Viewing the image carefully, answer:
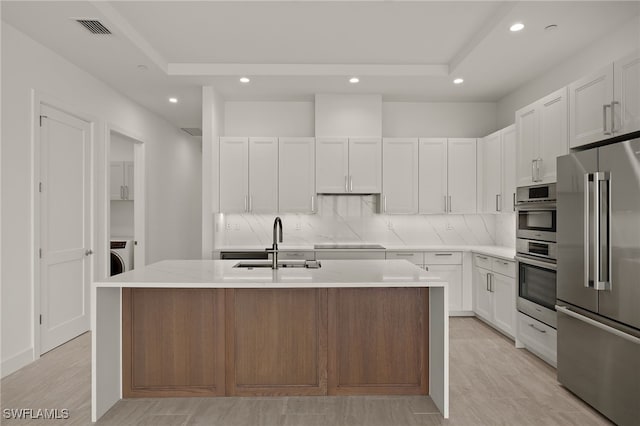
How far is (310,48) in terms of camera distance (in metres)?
3.97

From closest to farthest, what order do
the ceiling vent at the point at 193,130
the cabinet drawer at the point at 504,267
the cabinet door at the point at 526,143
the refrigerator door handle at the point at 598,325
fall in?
the refrigerator door handle at the point at 598,325 < the cabinet door at the point at 526,143 < the cabinet drawer at the point at 504,267 < the ceiling vent at the point at 193,130

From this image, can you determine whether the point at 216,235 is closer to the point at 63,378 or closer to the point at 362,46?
the point at 63,378


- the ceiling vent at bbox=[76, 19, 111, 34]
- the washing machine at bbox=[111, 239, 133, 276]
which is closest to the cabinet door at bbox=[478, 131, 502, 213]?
the ceiling vent at bbox=[76, 19, 111, 34]

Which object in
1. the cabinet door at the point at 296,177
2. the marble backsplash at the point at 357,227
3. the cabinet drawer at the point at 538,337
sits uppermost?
the cabinet door at the point at 296,177

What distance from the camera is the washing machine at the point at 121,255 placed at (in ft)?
19.4

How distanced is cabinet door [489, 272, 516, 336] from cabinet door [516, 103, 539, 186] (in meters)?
1.04

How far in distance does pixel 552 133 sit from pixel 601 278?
137cm

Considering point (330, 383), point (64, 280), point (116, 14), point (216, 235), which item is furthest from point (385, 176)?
point (64, 280)

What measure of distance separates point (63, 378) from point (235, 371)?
58.7 inches

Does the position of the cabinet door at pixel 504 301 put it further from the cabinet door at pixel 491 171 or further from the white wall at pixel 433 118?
the white wall at pixel 433 118

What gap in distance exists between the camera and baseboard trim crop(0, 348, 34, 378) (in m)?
3.14

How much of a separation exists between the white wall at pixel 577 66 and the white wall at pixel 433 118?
233 mm

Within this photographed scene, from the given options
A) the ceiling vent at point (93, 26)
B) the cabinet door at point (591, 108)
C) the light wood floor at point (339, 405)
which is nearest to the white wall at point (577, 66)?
the cabinet door at point (591, 108)

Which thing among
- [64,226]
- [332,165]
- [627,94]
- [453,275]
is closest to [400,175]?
[332,165]
